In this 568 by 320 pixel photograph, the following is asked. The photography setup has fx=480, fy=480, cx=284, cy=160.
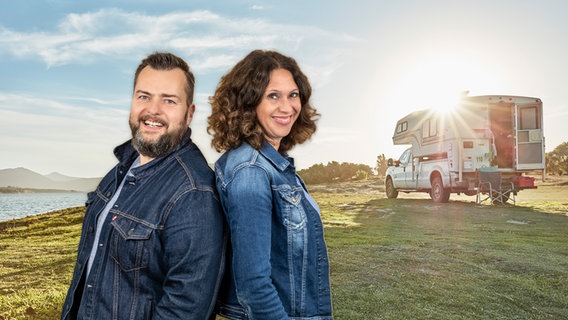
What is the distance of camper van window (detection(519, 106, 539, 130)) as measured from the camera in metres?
14.5

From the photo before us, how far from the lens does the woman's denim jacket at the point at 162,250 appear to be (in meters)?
1.95

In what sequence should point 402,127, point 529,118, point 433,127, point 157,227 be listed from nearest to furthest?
point 157,227, point 529,118, point 433,127, point 402,127

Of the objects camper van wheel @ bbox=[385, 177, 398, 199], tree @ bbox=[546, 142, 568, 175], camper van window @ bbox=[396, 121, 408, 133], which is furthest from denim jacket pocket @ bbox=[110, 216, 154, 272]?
tree @ bbox=[546, 142, 568, 175]

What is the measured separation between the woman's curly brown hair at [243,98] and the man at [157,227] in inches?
6.9

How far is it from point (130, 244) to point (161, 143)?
0.50m

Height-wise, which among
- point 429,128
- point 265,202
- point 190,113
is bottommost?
point 265,202

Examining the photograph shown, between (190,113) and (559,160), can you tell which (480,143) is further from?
(559,160)

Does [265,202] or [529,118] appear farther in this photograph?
[529,118]

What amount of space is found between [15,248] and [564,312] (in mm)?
7672

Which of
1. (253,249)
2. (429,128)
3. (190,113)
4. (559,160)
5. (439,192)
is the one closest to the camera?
(253,249)

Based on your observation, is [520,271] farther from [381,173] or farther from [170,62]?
[381,173]

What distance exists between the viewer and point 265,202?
1897 millimetres

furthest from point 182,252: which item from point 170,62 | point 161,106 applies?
Result: point 170,62

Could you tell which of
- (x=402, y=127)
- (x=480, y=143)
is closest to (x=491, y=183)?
(x=480, y=143)
